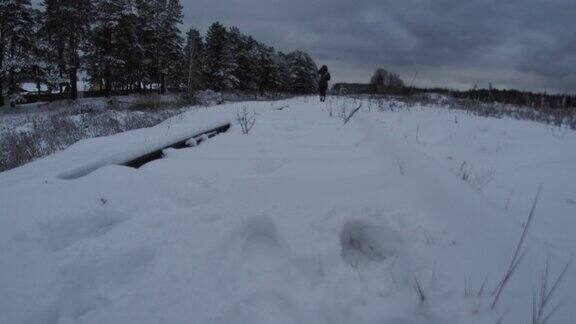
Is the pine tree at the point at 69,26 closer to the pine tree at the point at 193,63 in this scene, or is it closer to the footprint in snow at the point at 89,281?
the pine tree at the point at 193,63

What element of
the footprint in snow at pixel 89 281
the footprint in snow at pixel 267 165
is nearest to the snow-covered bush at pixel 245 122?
the footprint in snow at pixel 267 165

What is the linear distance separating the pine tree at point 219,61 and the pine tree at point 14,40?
68.2 ft

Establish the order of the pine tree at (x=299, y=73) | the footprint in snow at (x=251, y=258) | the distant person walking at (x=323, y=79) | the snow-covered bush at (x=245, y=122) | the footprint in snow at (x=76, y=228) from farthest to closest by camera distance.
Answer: the pine tree at (x=299, y=73) < the distant person walking at (x=323, y=79) < the snow-covered bush at (x=245, y=122) < the footprint in snow at (x=76, y=228) < the footprint in snow at (x=251, y=258)

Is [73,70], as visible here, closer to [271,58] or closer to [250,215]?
[271,58]

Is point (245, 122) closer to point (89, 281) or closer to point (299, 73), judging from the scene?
point (89, 281)

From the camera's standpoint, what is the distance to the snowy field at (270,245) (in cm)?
144

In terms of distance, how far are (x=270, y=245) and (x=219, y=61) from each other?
Result: 44855 mm

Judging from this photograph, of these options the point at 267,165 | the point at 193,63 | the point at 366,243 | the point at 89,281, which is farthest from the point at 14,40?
the point at 366,243

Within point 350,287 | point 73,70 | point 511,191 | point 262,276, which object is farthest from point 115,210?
point 73,70

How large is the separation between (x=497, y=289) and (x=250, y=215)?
4.20ft

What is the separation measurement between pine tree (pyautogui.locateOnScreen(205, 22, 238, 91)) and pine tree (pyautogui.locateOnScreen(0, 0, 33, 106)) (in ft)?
68.2

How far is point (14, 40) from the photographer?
79.2 ft

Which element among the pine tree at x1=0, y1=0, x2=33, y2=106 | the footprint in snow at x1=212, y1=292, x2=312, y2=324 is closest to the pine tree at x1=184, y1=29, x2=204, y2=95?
the pine tree at x1=0, y1=0, x2=33, y2=106

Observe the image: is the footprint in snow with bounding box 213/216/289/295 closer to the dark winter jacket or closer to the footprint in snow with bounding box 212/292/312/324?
the footprint in snow with bounding box 212/292/312/324
